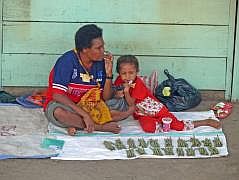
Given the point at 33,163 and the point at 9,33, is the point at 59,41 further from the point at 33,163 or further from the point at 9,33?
the point at 33,163

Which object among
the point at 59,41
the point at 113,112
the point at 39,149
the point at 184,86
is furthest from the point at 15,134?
the point at 184,86

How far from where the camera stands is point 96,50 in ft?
17.7

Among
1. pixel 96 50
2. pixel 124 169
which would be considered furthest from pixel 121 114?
pixel 124 169

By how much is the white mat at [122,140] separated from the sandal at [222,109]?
459 mm

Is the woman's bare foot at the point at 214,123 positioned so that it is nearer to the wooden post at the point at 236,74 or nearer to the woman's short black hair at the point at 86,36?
the wooden post at the point at 236,74

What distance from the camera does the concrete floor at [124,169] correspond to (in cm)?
473

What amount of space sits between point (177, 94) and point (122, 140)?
1092mm

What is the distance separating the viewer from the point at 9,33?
20.7ft

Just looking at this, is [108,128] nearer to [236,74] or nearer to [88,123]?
[88,123]

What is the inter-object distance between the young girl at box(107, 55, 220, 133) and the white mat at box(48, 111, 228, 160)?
0.07m

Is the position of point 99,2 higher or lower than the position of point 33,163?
higher

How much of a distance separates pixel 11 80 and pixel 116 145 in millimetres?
1596

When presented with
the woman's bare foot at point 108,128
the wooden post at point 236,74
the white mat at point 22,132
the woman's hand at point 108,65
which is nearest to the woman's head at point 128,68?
the woman's hand at point 108,65

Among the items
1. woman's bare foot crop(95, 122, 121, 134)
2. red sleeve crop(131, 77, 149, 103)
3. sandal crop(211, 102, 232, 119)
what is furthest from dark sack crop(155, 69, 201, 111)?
woman's bare foot crop(95, 122, 121, 134)
